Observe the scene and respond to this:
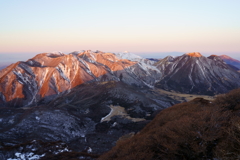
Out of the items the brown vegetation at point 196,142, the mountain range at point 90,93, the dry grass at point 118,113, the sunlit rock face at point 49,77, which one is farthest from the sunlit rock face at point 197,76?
the brown vegetation at point 196,142

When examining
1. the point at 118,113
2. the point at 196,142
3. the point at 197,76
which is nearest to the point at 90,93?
the point at 118,113

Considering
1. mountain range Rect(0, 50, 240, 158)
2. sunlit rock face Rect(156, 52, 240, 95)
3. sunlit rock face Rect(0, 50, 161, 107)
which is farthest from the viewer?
sunlit rock face Rect(156, 52, 240, 95)

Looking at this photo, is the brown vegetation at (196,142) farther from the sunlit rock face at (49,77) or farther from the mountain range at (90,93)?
the sunlit rock face at (49,77)

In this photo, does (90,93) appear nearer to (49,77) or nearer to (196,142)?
(49,77)

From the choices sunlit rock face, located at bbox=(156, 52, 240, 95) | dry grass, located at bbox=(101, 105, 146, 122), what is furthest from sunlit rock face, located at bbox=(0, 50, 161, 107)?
dry grass, located at bbox=(101, 105, 146, 122)

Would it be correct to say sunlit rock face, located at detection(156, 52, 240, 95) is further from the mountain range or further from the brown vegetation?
the brown vegetation

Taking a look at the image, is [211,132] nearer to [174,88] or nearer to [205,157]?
[205,157]

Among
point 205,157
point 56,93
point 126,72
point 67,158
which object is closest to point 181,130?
point 205,157
